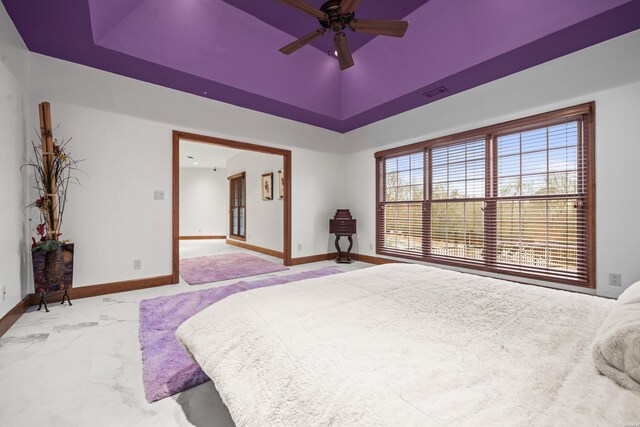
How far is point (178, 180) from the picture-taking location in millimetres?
3600

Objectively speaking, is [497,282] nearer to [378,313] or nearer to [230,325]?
[378,313]

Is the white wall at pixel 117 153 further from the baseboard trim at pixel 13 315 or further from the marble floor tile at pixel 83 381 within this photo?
the marble floor tile at pixel 83 381

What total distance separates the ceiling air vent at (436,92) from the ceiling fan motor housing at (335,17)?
168cm

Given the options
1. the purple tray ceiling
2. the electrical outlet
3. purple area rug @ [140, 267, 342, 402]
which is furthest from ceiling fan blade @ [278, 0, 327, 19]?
the electrical outlet

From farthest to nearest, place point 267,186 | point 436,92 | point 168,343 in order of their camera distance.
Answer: point 267,186 → point 436,92 → point 168,343

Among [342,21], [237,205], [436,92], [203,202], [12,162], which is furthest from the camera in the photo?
[203,202]

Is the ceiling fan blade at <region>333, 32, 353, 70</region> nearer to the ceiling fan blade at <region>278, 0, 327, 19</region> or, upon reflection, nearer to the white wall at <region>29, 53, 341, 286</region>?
the ceiling fan blade at <region>278, 0, 327, 19</region>

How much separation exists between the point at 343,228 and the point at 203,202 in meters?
6.93

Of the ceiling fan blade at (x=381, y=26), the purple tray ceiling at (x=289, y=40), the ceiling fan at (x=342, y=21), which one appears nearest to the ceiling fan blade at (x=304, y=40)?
the ceiling fan at (x=342, y=21)

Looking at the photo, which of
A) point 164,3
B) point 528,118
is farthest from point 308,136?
point 528,118

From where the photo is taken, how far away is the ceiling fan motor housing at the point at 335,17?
7.66 ft

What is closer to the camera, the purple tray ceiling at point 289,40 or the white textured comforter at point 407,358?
the white textured comforter at point 407,358

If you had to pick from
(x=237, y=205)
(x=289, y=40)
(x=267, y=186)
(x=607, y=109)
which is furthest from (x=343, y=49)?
(x=237, y=205)

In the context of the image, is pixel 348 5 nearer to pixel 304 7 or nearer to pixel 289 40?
pixel 304 7
